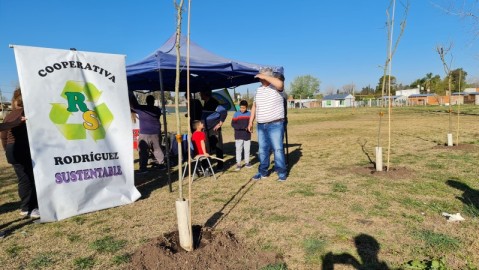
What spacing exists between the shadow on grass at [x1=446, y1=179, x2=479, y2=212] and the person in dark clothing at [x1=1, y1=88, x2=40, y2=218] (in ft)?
19.1

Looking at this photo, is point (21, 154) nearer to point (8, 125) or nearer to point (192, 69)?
point (8, 125)

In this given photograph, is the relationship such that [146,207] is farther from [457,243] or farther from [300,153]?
[300,153]

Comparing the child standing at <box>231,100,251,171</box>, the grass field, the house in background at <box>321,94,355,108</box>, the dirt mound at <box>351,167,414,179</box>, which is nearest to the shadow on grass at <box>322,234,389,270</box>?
the grass field

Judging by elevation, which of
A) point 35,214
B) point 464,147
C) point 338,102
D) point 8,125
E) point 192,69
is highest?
point 192,69

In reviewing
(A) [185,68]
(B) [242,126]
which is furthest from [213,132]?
(A) [185,68]

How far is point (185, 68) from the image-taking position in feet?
21.5

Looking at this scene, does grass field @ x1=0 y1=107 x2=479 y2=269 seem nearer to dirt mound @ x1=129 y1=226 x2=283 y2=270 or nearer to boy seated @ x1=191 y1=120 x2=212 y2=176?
dirt mound @ x1=129 y1=226 x2=283 y2=270

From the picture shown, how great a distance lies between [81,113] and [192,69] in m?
2.13

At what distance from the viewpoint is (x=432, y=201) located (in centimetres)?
470

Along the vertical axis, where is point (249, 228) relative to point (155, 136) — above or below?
below

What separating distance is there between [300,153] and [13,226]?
23.6 feet

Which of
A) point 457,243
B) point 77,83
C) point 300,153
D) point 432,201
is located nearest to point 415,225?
point 457,243

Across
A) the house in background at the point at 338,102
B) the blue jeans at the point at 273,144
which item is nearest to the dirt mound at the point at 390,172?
the blue jeans at the point at 273,144

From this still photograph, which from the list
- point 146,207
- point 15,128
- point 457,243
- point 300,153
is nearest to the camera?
point 457,243
